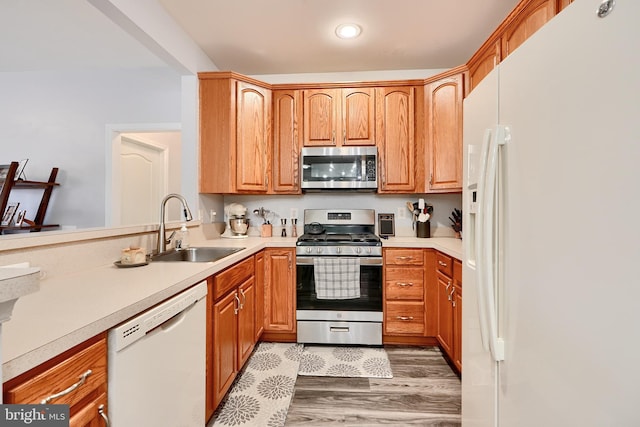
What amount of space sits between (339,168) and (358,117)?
51 cm

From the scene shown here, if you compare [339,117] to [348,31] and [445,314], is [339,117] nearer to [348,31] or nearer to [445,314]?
[348,31]

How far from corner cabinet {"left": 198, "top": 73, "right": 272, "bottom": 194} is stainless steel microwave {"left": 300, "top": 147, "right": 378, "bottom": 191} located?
21.7 inches

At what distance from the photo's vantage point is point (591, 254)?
60cm

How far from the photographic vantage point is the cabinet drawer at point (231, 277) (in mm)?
1548

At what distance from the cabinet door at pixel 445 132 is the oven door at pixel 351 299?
913mm

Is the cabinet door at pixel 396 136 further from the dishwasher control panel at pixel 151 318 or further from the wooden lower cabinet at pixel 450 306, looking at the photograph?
the dishwasher control panel at pixel 151 318

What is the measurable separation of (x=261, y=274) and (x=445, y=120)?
6.72 feet

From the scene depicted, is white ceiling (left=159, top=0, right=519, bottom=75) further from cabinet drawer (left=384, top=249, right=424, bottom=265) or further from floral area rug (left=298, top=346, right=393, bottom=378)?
floral area rug (left=298, top=346, right=393, bottom=378)

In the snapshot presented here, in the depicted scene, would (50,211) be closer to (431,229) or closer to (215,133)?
(215,133)

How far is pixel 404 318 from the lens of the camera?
94.7 inches

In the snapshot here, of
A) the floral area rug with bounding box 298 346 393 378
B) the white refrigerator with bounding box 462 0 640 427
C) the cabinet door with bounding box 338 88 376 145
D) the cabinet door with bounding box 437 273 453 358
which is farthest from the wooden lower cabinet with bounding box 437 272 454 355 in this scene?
the cabinet door with bounding box 338 88 376 145

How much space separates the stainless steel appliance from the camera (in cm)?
239

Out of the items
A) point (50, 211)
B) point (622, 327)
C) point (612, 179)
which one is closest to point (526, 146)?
point (612, 179)

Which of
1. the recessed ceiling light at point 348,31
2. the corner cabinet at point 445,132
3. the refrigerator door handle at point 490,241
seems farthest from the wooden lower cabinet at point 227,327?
the recessed ceiling light at point 348,31
